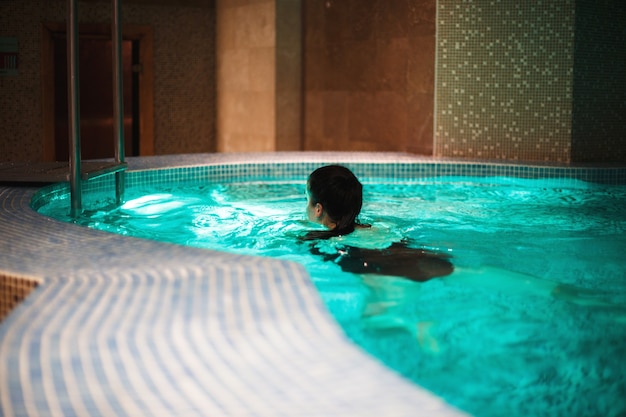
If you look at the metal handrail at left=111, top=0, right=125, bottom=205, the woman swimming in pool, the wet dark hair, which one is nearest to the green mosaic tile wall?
the metal handrail at left=111, top=0, right=125, bottom=205

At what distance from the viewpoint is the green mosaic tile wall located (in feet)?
22.8

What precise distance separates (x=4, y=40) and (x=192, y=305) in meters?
7.80

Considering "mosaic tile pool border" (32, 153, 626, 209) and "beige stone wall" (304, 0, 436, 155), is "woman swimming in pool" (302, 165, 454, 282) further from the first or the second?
"beige stone wall" (304, 0, 436, 155)

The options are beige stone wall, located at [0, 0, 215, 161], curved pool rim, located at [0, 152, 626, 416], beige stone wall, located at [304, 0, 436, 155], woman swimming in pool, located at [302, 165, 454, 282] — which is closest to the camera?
curved pool rim, located at [0, 152, 626, 416]

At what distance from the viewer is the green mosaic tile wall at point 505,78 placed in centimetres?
694

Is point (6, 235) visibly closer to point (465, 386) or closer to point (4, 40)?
point (465, 386)

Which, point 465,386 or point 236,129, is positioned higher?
point 236,129

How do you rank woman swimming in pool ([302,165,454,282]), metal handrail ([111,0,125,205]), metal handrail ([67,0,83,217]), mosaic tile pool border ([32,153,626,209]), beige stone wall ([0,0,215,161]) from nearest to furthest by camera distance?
woman swimming in pool ([302,165,454,282]) < metal handrail ([67,0,83,217]) < metal handrail ([111,0,125,205]) < mosaic tile pool border ([32,153,626,209]) < beige stone wall ([0,0,215,161])

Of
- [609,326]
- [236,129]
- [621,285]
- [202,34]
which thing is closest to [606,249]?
[621,285]

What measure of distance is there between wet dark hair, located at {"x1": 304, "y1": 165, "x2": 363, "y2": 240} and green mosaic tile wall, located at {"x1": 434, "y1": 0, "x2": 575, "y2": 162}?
13.8ft

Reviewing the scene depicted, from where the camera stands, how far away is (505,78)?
7.12 meters

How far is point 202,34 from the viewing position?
942 centimetres

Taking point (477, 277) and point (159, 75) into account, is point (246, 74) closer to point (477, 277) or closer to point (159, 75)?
point (159, 75)

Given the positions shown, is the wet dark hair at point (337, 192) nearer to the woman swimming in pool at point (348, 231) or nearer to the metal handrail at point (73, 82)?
the woman swimming in pool at point (348, 231)
